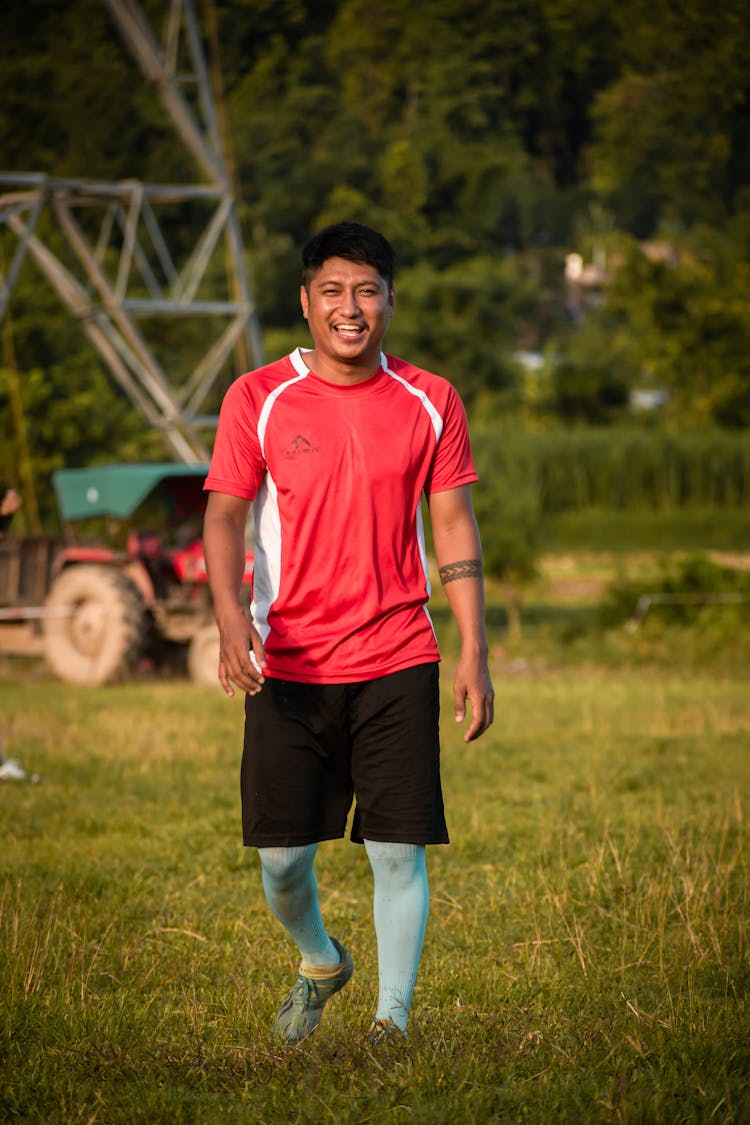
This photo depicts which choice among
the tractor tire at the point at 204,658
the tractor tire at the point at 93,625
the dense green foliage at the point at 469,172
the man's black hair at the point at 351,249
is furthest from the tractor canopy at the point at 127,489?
the man's black hair at the point at 351,249

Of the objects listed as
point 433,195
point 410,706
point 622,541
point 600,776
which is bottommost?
point 622,541

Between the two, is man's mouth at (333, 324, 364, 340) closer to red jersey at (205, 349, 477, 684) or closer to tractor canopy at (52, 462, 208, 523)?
red jersey at (205, 349, 477, 684)

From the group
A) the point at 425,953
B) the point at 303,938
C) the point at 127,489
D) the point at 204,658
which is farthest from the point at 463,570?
the point at 127,489

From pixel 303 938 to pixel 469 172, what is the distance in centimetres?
5426

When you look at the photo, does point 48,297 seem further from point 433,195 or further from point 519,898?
Answer: point 519,898

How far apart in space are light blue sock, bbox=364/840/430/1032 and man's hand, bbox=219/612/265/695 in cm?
56

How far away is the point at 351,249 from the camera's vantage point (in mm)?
4727

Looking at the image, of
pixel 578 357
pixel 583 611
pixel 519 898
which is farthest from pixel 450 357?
pixel 519 898

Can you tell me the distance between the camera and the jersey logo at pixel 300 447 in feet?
14.9

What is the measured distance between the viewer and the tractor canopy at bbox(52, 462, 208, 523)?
53.0 ft

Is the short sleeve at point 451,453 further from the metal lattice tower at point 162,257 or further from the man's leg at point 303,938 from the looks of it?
the metal lattice tower at point 162,257

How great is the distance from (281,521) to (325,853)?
3220 millimetres

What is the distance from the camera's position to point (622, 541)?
4009 centimetres

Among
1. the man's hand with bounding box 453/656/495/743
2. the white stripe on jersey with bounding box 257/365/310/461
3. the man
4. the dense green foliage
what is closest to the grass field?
the man
